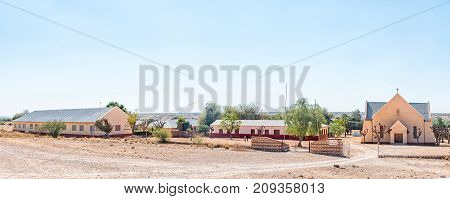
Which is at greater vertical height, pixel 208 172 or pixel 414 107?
pixel 414 107

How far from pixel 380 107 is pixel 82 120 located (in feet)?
141

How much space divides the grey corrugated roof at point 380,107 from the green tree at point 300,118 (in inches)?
650

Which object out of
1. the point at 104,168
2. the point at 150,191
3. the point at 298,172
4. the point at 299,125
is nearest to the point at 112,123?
the point at 299,125

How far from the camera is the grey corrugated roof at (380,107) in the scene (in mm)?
49516

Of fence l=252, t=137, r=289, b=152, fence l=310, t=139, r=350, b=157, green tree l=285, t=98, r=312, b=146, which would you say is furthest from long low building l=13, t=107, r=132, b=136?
fence l=310, t=139, r=350, b=157

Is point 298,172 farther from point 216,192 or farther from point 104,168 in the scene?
point 104,168

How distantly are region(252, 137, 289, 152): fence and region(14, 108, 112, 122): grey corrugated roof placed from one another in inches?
1096

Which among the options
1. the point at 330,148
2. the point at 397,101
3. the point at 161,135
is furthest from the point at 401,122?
the point at 161,135

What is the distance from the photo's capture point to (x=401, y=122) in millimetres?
48875

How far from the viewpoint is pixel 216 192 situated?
11023 millimetres

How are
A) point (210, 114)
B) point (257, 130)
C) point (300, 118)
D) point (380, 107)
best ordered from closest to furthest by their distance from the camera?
point (300, 118) → point (380, 107) → point (257, 130) → point (210, 114)

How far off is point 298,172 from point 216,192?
26.2 ft

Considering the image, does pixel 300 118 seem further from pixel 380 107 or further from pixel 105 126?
pixel 105 126

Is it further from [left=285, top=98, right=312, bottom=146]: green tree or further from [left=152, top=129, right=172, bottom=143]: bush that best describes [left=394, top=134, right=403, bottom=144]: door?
[left=152, top=129, right=172, bottom=143]: bush
